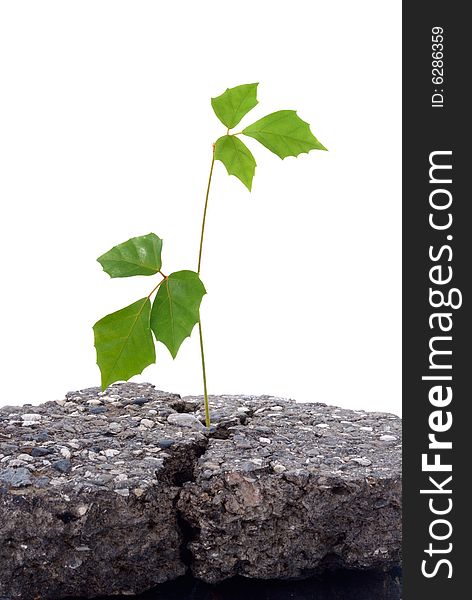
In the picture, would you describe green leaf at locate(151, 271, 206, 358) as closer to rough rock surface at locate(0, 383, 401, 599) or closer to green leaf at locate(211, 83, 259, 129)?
rough rock surface at locate(0, 383, 401, 599)

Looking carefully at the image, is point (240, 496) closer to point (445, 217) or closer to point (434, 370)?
point (434, 370)

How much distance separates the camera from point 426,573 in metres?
1.62

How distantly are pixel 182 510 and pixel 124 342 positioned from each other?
0.33 m

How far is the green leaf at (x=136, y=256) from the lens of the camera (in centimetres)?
183

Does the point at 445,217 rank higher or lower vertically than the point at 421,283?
higher

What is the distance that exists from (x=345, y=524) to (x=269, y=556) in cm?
15

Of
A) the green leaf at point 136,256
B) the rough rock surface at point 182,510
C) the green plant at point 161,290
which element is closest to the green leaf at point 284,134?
the green plant at point 161,290

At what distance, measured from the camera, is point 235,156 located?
1893mm

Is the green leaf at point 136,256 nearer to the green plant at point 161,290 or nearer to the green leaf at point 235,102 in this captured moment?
the green plant at point 161,290

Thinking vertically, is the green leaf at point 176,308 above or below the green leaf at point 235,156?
below

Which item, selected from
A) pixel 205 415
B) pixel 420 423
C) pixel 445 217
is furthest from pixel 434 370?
pixel 205 415

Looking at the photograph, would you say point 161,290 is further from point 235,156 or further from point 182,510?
point 182,510

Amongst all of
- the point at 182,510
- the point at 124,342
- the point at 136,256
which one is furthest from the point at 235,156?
the point at 182,510

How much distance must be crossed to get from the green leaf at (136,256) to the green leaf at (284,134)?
28cm
